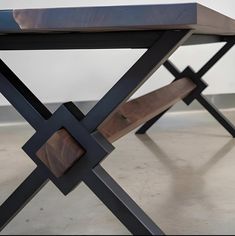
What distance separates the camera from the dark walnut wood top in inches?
26.6

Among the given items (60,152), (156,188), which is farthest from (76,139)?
(156,188)

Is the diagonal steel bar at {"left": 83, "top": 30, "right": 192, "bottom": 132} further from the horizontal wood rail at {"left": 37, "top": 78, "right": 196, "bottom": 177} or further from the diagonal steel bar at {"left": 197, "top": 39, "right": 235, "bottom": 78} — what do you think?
the diagonal steel bar at {"left": 197, "top": 39, "right": 235, "bottom": 78}

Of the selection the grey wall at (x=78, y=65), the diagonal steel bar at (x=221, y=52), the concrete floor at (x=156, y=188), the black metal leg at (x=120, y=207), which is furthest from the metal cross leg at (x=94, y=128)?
the grey wall at (x=78, y=65)

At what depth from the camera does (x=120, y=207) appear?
846 millimetres

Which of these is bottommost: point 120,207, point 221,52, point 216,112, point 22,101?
point 216,112

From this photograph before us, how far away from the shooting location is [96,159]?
0.84m

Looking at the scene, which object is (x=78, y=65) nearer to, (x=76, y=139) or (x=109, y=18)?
(x=76, y=139)

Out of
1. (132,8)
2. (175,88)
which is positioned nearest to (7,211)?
(132,8)

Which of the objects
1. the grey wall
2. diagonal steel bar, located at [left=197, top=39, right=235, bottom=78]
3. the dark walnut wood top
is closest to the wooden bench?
the dark walnut wood top

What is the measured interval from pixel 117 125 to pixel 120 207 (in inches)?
13.5

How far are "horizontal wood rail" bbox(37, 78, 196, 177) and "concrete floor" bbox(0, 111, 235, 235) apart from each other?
0.20 metres

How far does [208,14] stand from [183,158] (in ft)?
3.29

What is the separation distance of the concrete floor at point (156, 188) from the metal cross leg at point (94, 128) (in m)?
0.12

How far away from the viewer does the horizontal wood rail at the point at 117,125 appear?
84 centimetres
